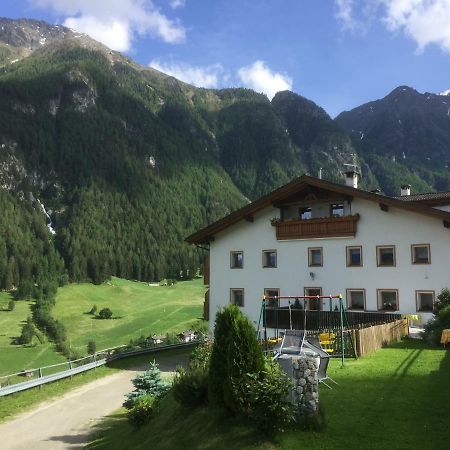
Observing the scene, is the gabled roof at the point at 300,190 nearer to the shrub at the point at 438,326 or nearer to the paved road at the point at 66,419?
the shrub at the point at 438,326

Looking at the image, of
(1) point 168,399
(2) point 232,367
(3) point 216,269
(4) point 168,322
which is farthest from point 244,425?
(4) point 168,322

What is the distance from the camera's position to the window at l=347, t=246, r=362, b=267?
31.6 m

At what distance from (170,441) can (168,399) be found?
189 inches

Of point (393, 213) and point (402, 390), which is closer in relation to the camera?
point (402, 390)

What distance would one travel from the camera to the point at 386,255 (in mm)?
30844

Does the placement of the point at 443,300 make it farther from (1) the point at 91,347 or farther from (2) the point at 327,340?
(1) the point at 91,347

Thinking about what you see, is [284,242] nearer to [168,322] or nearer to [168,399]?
[168,399]

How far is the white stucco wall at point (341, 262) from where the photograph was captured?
96.5ft

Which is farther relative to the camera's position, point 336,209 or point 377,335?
point 336,209

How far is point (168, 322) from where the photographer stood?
134 metres

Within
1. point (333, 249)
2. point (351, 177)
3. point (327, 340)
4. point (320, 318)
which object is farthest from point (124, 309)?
point (327, 340)

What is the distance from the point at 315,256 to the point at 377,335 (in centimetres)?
1098

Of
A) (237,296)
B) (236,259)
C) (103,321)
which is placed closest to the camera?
(237,296)

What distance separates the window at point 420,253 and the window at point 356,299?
11.5 ft
